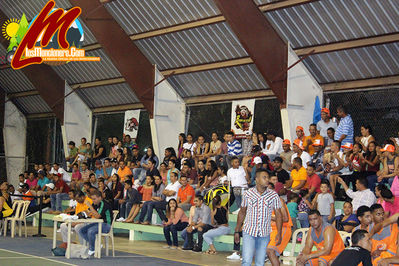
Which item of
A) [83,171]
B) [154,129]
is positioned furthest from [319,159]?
[83,171]

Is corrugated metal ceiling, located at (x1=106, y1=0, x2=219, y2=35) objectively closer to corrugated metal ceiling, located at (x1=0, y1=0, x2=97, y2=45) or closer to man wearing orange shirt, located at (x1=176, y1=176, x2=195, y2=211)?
corrugated metal ceiling, located at (x1=0, y1=0, x2=97, y2=45)

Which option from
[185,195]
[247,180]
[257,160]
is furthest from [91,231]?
[257,160]

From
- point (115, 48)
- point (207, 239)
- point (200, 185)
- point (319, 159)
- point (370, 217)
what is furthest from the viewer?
point (115, 48)

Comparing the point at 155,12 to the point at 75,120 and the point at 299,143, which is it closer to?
the point at 299,143

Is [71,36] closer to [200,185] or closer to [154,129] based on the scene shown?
[154,129]

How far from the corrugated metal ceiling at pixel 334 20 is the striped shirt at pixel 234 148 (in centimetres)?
301

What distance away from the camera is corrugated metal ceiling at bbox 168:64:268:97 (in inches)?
766

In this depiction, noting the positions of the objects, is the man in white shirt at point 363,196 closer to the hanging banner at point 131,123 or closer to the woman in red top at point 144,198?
the woman in red top at point 144,198

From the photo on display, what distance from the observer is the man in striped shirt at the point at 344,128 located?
15.7 metres

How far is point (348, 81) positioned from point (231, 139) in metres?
3.42

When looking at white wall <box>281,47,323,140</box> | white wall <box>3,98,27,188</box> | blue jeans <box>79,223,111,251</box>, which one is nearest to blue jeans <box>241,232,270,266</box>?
blue jeans <box>79,223,111,251</box>

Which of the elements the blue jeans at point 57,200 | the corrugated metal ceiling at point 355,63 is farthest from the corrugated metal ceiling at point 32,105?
the corrugated metal ceiling at point 355,63

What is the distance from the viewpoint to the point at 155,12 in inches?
793

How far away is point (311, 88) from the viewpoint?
699 inches
